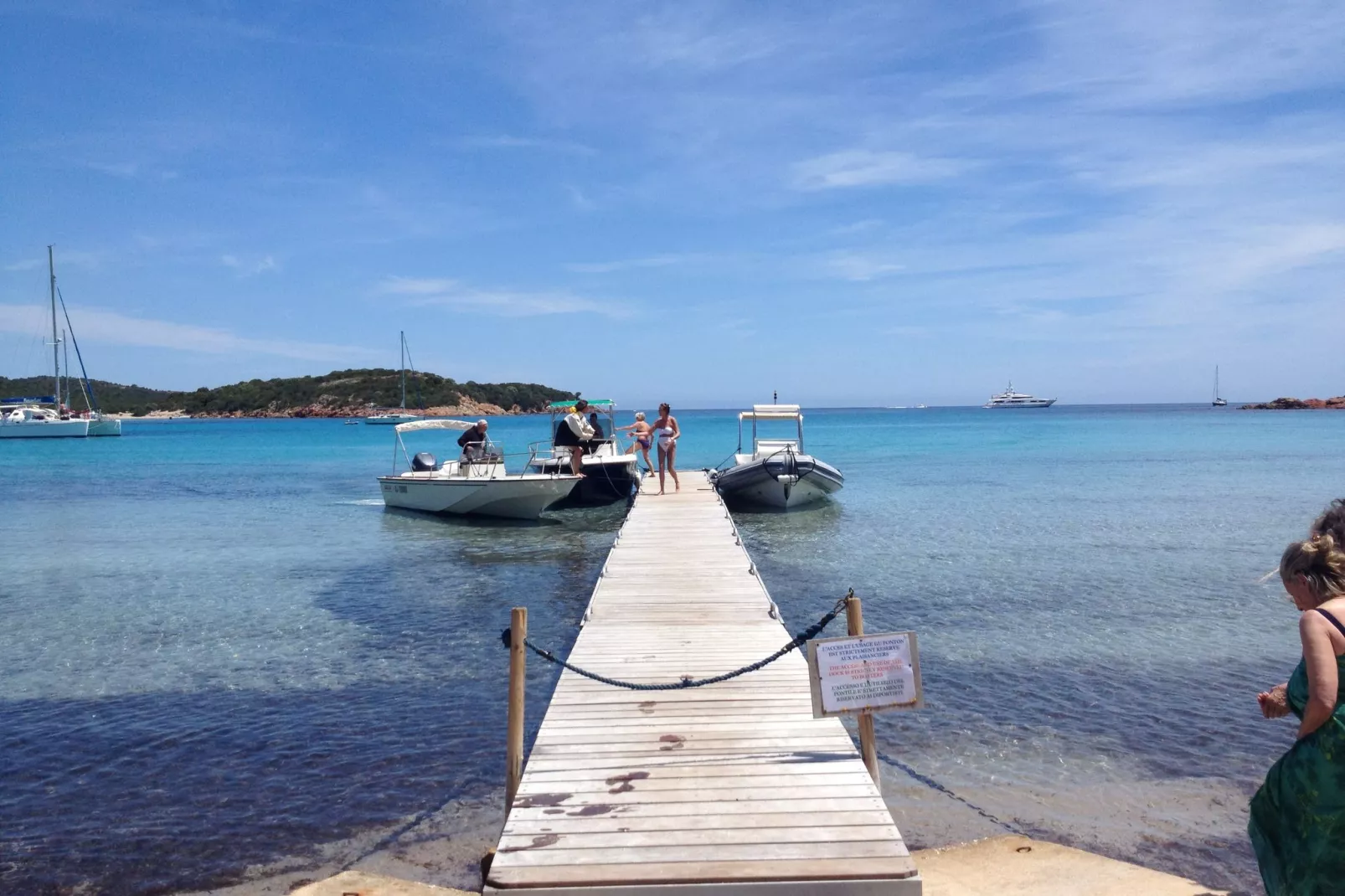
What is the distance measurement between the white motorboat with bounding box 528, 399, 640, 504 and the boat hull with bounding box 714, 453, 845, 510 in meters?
2.20

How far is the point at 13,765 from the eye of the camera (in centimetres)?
698

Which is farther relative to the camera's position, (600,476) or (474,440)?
(600,476)

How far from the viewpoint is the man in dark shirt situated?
66.9ft

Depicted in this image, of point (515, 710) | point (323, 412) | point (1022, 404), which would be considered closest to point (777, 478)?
point (515, 710)

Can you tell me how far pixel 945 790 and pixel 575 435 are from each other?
1529cm

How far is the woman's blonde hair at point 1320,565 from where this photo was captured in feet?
10.0

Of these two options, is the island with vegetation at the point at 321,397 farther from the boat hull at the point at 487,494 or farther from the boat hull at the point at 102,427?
the boat hull at the point at 487,494

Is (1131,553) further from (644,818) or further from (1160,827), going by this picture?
(644,818)

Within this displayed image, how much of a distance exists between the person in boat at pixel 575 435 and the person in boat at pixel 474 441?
5.63 feet

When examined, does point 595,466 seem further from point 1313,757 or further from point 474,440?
point 1313,757

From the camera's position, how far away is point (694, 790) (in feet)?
15.7

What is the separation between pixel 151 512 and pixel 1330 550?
85.7 feet

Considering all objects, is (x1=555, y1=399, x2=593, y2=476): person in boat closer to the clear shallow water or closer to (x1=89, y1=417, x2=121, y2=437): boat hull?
the clear shallow water

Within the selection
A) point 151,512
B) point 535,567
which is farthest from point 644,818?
point 151,512
